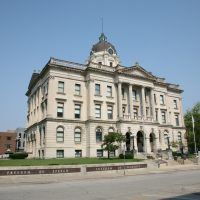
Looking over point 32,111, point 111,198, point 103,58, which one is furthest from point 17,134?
point 111,198

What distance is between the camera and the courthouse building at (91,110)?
46594 millimetres

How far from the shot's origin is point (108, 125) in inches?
1982

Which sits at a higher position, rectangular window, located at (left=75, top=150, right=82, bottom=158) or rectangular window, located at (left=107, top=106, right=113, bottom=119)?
rectangular window, located at (left=107, top=106, right=113, bottom=119)

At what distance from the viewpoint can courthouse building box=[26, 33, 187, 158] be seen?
46594 mm

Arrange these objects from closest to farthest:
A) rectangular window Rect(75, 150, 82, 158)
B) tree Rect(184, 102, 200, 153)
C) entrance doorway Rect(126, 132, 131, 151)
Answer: rectangular window Rect(75, 150, 82, 158), entrance doorway Rect(126, 132, 131, 151), tree Rect(184, 102, 200, 153)

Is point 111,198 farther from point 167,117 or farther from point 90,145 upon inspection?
point 167,117

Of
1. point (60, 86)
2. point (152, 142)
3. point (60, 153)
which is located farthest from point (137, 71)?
point (60, 153)

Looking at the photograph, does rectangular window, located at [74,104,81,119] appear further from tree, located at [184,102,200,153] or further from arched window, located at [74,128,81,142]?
tree, located at [184,102,200,153]

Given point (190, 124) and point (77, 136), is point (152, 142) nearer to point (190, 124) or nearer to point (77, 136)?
point (77, 136)

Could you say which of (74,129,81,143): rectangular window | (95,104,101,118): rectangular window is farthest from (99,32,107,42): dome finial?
(74,129,81,143): rectangular window

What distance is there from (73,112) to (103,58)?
20004mm

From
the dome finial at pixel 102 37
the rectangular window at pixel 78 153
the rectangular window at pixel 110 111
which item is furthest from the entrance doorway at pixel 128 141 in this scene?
the dome finial at pixel 102 37

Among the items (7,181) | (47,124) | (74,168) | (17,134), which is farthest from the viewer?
(17,134)

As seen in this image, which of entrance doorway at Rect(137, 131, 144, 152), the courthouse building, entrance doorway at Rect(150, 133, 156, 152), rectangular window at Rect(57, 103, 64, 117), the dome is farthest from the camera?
the dome
